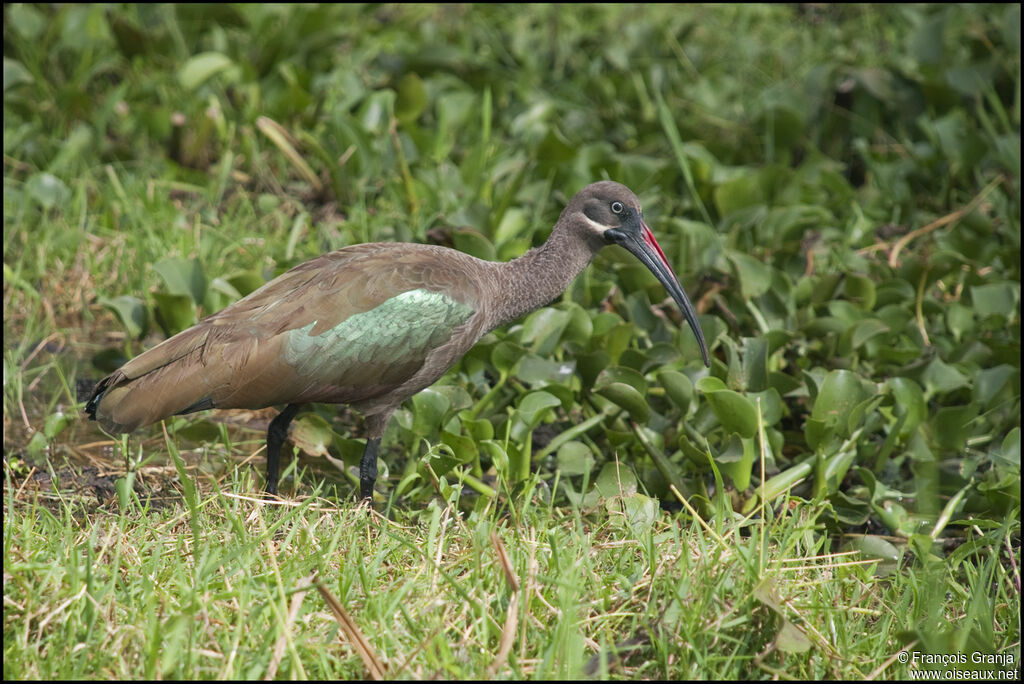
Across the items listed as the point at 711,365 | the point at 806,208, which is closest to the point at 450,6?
the point at 806,208

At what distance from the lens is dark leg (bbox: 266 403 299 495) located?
3.91 meters

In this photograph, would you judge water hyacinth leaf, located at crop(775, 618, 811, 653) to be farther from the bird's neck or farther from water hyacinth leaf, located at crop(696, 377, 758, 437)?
the bird's neck

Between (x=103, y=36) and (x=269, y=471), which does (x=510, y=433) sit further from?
(x=103, y=36)

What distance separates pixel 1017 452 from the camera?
393cm

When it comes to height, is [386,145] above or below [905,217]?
above

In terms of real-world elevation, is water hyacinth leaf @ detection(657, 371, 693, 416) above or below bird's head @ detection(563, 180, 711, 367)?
below

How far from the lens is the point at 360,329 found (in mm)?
3721

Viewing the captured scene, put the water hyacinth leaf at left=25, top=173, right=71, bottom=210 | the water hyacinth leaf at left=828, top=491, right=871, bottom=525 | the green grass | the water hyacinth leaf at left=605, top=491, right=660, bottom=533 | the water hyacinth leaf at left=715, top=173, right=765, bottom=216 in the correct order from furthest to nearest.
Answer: the water hyacinth leaf at left=715, top=173, right=765, bottom=216 < the water hyacinth leaf at left=25, top=173, right=71, bottom=210 < the water hyacinth leaf at left=828, top=491, right=871, bottom=525 < the water hyacinth leaf at left=605, top=491, right=660, bottom=533 < the green grass

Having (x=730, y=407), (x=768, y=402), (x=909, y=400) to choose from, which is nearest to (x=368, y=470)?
(x=730, y=407)

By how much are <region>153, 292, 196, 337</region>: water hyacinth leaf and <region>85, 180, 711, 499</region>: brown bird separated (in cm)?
61

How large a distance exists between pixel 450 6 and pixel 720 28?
175 centimetres

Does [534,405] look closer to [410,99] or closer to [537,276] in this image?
[537,276]

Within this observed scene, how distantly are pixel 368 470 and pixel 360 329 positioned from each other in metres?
0.47

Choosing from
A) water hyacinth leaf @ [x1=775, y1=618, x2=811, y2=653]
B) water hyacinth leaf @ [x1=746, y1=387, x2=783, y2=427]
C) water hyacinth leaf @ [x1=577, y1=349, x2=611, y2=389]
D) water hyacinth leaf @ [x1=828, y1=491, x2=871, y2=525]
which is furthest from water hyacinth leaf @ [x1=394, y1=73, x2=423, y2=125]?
water hyacinth leaf @ [x1=775, y1=618, x2=811, y2=653]
